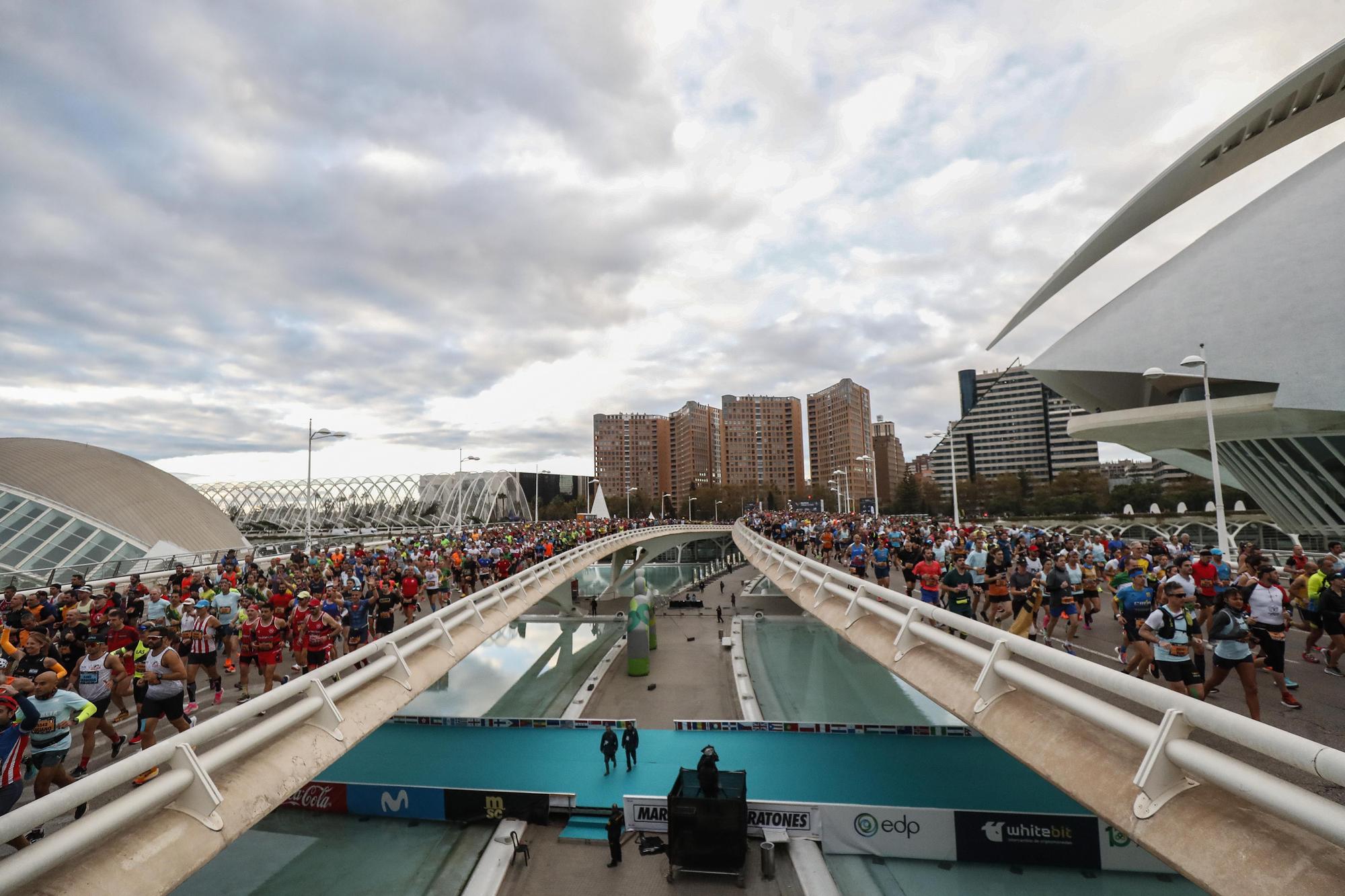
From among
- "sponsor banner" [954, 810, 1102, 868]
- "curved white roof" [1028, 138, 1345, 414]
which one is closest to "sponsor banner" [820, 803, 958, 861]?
"sponsor banner" [954, 810, 1102, 868]

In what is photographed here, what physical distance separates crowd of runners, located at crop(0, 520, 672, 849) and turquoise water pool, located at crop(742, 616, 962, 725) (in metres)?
9.47

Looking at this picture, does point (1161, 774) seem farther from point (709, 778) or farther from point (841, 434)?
point (841, 434)

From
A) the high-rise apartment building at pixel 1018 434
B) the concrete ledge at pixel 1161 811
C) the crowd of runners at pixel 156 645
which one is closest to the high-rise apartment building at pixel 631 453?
the high-rise apartment building at pixel 1018 434

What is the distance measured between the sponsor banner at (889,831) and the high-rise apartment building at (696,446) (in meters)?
152

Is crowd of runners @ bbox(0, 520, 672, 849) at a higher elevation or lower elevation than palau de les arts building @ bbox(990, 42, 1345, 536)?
lower

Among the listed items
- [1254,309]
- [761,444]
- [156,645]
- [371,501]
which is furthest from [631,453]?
[156,645]

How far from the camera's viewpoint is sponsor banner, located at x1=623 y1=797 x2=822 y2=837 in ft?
30.1

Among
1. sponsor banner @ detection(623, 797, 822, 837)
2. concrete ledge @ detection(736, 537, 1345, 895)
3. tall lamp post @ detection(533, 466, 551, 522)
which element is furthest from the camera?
→ tall lamp post @ detection(533, 466, 551, 522)

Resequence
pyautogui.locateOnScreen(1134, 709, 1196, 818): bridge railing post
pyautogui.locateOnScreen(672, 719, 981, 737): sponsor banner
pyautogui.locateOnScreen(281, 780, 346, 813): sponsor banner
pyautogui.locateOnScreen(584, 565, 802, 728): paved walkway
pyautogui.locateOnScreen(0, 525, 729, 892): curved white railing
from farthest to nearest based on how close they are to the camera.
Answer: pyautogui.locateOnScreen(584, 565, 802, 728): paved walkway, pyautogui.locateOnScreen(672, 719, 981, 737): sponsor banner, pyautogui.locateOnScreen(281, 780, 346, 813): sponsor banner, pyautogui.locateOnScreen(1134, 709, 1196, 818): bridge railing post, pyautogui.locateOnScreen(0, 525, 729, 892): curved white railing

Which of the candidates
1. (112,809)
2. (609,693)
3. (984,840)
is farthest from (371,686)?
(609,693)

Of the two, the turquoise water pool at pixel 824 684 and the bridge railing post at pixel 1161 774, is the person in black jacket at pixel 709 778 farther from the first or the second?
the bridge railing post at pixel 1161 774

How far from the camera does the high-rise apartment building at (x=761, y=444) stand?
170375 millimetres

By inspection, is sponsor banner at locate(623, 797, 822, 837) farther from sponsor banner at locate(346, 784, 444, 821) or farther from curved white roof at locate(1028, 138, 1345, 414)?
curved white roof at locate(1028, 138, 1345, 414)

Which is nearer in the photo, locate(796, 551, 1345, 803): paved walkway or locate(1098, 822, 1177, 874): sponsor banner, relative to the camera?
locate(796, 551, 1345, 803): paved walkway
